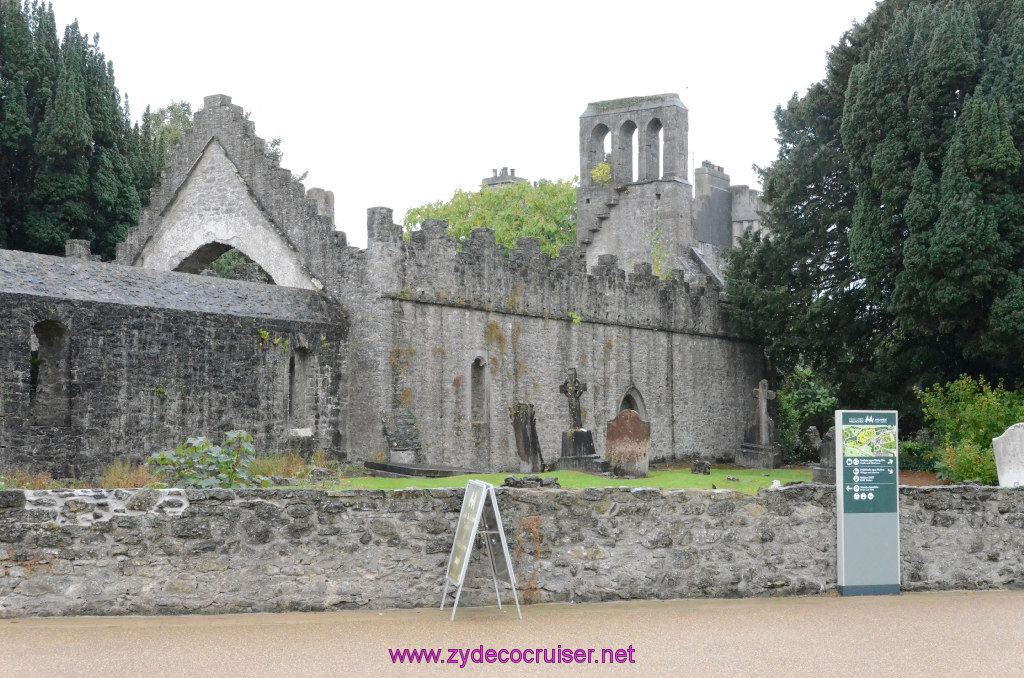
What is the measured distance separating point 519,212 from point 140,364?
39.5m

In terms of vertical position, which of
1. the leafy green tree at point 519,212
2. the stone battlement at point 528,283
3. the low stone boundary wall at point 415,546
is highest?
the leafy green tree at point 519,212

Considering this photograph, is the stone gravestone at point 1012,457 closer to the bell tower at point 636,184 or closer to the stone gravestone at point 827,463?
the stone gravestone at point 827,463

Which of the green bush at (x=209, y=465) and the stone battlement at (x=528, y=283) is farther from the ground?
the stone battlement at (x=528, y=283)

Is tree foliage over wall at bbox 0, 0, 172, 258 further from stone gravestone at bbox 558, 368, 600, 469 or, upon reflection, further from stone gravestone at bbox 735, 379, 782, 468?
stone gravestone at bbox 735, 379, 782, 468

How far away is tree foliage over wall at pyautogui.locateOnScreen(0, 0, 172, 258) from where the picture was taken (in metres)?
31.5

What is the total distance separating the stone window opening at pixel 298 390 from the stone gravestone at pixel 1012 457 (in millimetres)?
13037

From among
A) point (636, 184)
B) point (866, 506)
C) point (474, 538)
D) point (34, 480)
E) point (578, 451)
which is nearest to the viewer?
point (474, 538)

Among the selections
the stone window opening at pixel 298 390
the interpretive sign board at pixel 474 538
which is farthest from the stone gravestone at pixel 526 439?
the interpretive sign board at pixel 474 538

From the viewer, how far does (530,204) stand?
58656 mm

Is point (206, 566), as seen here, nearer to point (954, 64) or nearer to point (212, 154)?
point (212, 154)

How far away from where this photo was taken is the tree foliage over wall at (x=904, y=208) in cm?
2511

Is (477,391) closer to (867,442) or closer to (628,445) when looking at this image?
(628,445)

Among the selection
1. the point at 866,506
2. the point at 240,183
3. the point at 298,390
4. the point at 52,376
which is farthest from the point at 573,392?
the point at 866,506

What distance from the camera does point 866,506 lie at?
1120 centimetres
